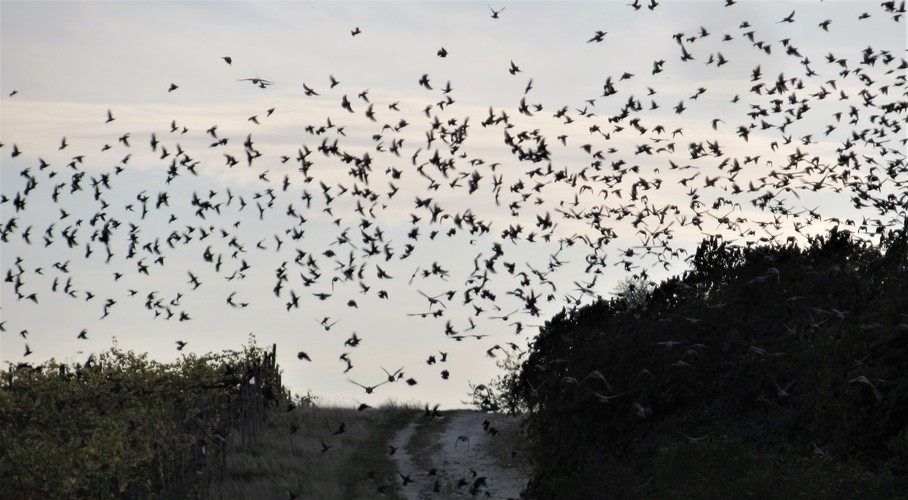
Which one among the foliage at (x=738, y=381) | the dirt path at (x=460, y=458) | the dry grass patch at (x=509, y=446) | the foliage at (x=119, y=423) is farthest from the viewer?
the dry grass patch at (x=509, y=446)

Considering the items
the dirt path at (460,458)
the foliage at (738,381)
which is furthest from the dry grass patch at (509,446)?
the foliage at (738,381)

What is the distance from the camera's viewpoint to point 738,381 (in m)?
19.7

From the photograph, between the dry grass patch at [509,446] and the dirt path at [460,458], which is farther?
the dry grass patch at [509,446]

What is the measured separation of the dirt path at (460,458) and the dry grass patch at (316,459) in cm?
61

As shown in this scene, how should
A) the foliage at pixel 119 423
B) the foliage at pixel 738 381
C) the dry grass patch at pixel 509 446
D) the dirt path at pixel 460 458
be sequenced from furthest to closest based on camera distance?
the dry grass patch at pixel 509 446 < the dirt path at pixel 460 458 < the foliage at pixel 119 423 < the foliage at pixel 738 381

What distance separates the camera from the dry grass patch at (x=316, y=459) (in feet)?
83.1

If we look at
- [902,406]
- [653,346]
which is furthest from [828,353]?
[653,346]

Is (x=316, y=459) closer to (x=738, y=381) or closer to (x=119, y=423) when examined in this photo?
(x=119, y=423)

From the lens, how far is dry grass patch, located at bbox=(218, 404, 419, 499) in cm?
2533

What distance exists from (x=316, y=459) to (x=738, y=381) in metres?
14.1

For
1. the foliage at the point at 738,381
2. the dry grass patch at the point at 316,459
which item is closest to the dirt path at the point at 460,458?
the dry grass patch at the point at 316,459

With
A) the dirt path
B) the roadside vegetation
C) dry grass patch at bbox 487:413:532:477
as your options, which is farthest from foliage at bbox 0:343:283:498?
dry grass patch at bbox 487:413:532:477

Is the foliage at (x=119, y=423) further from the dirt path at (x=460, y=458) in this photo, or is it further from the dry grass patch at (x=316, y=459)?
the dirt path at (x=460, y=458)

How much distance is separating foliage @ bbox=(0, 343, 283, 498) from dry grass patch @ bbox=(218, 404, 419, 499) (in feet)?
3.88
